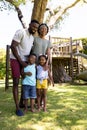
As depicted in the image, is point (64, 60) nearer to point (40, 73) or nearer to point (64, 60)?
point (64, 60)

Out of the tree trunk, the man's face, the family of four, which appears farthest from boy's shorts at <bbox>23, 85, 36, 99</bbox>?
the tree trunk

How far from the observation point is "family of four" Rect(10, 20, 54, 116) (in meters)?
6.98

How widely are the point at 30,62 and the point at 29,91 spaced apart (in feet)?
2.08

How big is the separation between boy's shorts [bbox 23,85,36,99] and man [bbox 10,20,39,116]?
0.21 meters

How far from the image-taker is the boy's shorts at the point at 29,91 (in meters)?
7.17

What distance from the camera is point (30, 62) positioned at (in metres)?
7.13

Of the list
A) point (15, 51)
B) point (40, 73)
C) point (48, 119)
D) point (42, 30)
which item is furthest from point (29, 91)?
point (42, 30)

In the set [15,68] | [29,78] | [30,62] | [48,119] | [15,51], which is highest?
[15,51]

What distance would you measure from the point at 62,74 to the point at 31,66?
1268 cm

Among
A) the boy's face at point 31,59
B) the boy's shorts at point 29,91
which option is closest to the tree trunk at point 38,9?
the boy's face at point 31,59

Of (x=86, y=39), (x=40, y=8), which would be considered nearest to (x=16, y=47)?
(x=40, y=8)

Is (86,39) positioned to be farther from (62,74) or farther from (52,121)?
(52,121)

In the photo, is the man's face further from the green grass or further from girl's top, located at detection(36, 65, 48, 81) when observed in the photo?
the green grass

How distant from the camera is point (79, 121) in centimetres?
662
